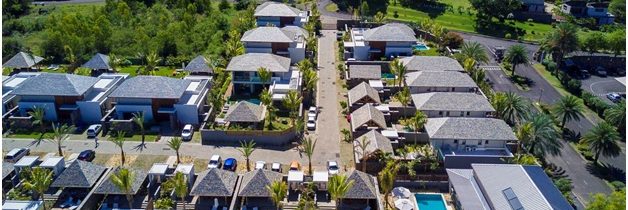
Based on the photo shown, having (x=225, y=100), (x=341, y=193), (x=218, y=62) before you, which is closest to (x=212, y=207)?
(x=341, y=193)

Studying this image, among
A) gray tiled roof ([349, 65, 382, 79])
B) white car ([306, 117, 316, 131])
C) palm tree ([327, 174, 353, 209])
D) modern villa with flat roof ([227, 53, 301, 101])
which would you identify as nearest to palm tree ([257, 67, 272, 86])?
modern villa with flat roof ([227, 53, 301, 101])

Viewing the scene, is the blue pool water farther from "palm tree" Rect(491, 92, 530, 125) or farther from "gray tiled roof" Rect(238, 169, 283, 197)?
"palm tree" Rect(491, 92, 530, 125)

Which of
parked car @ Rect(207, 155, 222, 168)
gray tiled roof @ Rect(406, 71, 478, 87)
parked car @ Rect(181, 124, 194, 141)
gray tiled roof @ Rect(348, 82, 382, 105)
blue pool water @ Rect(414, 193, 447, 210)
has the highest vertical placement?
gray tiled roof @ Rect(406, 71, 478, 87)

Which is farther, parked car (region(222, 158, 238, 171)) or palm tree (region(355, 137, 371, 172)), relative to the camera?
parked car (region(222, 158, 238, 171))

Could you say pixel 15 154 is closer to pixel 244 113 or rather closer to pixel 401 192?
pixel 244 113

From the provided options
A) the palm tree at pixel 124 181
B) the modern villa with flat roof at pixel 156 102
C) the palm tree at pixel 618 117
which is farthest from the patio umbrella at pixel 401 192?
the palm tree at pixel 618 117

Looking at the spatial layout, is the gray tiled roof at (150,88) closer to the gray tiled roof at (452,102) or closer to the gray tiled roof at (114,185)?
the gray tiled roof at (114,185)

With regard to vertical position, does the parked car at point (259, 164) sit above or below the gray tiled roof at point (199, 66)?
below
